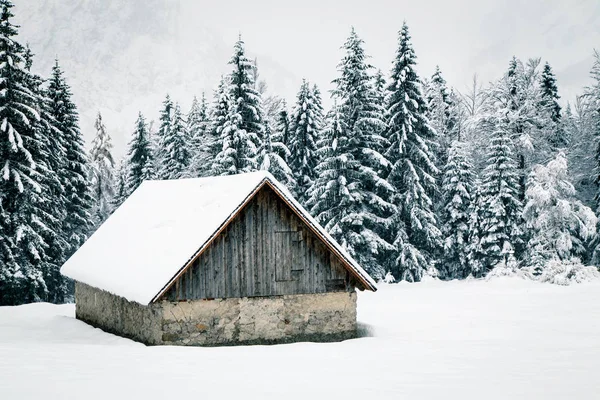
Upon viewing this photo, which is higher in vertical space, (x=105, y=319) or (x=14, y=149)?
(x=14, y=149)

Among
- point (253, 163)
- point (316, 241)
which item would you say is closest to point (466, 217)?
point (253, 163)

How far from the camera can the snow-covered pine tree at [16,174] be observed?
32.0 m

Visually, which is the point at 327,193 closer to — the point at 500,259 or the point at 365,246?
the point at 365,246

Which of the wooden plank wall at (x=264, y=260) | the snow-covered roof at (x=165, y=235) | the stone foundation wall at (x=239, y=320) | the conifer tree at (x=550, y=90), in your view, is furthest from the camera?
the conifer tree at (x=550, y=90)

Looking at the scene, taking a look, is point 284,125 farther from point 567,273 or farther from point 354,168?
point 567,273

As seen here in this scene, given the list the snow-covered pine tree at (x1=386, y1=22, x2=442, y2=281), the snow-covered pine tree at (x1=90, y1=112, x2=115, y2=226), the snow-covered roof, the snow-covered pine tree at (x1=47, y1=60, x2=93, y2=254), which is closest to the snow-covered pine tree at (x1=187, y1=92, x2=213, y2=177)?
the snow-covered pine tree at (x1=47, y1=60, x2=93, y2=254)

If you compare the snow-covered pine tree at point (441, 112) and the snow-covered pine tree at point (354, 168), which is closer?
the snow-covered pine tree at point (354, 168)

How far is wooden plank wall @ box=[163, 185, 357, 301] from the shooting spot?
793 inches

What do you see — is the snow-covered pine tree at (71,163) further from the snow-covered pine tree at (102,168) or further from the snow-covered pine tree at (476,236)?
the snow-covered pine tree at (476,236)

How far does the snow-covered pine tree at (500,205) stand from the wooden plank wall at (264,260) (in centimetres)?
2284

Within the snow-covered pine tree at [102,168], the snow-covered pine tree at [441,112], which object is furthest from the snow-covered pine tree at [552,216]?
the snow-covered pine tree at [102,168]

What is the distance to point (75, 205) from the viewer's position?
148 feet

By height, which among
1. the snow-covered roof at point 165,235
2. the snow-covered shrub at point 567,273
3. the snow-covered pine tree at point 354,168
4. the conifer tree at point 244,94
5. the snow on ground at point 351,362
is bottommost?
the snow on ground at point 351,362

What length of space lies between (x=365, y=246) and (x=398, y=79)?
10.7m
